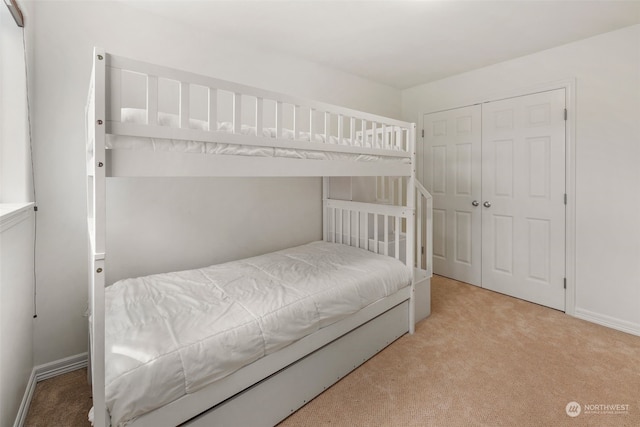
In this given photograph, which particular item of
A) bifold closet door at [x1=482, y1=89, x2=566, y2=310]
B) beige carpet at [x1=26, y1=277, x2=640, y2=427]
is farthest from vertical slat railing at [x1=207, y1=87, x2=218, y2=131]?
bifold closet door at [x1=482, y1=89, x2=566, y2=310]

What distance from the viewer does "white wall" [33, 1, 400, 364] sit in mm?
1844

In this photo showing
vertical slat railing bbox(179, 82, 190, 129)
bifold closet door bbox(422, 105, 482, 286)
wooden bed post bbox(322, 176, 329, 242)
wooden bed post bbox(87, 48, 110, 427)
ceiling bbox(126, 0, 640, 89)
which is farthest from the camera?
bifold closet door bbox(422, 105, 482, 286)

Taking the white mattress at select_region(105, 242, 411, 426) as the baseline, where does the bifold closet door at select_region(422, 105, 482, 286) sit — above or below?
above

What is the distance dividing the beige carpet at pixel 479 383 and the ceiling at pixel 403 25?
2356 mm

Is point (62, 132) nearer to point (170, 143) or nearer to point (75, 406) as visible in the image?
point (170, 143)

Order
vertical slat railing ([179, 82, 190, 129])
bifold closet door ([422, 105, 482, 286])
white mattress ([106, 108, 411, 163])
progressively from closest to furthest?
white mattress ([106, 108, 411, 163])
vertical slat railing ([179, 82, 190, 129])
bifold closet door ([422, 105, 482, 286])

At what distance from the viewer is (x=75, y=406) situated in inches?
65.0

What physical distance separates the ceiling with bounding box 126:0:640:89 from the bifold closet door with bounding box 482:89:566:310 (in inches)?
23.0

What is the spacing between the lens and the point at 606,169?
2469 millimetres

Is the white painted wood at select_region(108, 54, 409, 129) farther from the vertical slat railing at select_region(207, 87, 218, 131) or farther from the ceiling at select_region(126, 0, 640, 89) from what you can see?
the ceiling at select_region(126, 0, 640, 89)

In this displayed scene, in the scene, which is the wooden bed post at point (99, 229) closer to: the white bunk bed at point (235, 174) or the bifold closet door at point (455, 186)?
the white bunk bed at point (235, 174)

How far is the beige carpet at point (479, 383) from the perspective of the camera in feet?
5.10

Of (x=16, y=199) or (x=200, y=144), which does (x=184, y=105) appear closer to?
(x=200, y=144)

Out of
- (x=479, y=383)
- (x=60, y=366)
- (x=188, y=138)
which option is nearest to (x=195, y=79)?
(x=188, y=138)
